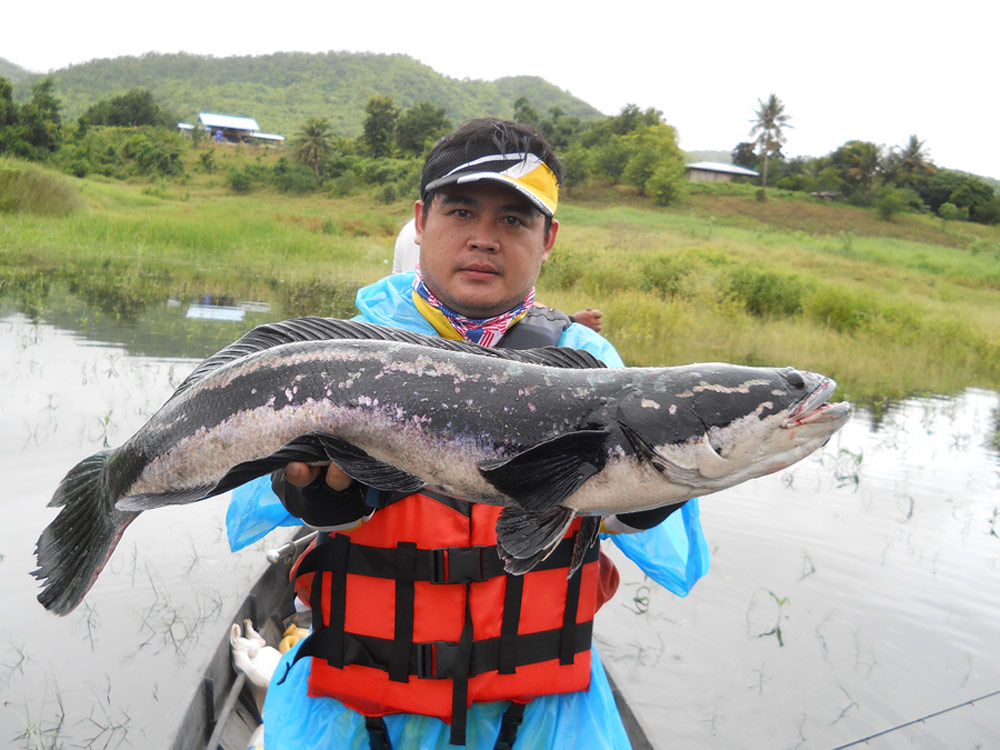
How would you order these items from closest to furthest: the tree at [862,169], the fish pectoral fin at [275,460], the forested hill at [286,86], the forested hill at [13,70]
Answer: the fish pectoral fin at [275,460] < the tree at [862,169] < the forested hill at [286,86] < the forested hill at [13,70]

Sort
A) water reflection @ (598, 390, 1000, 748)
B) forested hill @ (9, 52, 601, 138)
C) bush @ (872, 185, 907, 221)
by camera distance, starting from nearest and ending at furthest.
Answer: water reflection @ (598, 390, 1000, 748) < bush @ (872, 185, 907, 221) < forested hill @ (9, 52, 601, 138)

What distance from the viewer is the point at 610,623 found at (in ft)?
19.2

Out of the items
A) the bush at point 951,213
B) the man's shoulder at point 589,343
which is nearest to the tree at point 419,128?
the bush at point 951,213

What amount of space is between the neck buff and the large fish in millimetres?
750

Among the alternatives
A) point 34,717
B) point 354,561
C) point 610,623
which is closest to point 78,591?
point 354,561

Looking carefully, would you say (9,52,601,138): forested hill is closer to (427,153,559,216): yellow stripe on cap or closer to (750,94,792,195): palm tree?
(750,94,792,195): palm tree

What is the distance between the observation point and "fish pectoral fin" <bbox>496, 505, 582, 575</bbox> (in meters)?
1.80

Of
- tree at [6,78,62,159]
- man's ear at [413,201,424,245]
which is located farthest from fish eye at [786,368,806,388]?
tree at [6,78,62,159]

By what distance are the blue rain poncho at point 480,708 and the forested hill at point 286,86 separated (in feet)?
358

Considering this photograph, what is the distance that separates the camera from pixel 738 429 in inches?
69.4

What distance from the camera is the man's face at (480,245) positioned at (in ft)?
8.69

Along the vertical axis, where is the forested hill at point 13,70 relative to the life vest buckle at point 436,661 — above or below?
above

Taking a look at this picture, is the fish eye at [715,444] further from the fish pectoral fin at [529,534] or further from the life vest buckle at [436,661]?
the life vest buckle at [436,661]

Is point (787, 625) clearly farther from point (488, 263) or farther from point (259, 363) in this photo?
point (259, 363)
